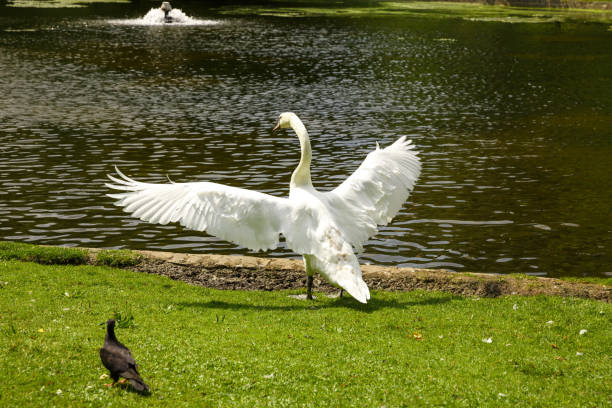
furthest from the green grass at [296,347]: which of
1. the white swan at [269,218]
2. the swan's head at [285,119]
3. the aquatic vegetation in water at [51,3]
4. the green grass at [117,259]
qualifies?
the aquatic vegetation in water at [51,3]

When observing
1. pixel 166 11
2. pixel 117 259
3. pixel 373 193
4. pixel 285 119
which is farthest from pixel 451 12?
pixel 117 259

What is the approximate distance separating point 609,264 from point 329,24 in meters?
62.7

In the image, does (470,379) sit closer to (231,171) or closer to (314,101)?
(231,171)

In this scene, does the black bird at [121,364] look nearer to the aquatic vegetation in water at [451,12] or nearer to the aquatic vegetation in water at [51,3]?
the aquatic vegetation in water at [451,12]

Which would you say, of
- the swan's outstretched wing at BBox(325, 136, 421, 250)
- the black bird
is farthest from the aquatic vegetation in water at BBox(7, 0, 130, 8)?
the black bird

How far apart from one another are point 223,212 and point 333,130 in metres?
18.4

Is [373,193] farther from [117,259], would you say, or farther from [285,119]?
[117,259]

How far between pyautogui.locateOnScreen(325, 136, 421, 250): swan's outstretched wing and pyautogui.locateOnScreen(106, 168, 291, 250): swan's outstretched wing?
3.69ft

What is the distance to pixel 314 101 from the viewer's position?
118 ft

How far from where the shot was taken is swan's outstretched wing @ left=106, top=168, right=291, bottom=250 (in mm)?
11507

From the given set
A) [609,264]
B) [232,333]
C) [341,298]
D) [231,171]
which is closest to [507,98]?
[231,171]

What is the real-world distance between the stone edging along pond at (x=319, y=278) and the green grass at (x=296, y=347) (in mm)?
706

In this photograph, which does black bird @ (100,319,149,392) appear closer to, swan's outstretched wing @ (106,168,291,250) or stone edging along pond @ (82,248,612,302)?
swan's outstretched wing @ (106,168,291,250)

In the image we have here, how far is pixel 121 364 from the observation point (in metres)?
7.73
